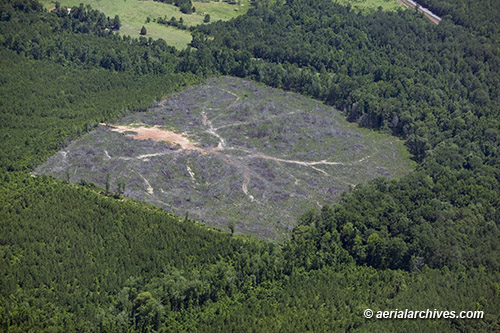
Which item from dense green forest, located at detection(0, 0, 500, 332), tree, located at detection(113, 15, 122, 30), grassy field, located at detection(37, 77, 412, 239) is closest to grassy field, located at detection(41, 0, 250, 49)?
tree, located at detection(113, 15, 122, 30)

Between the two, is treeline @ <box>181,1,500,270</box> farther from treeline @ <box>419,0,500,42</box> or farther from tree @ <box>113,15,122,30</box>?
tree @ <box>113,15,122,30</box>

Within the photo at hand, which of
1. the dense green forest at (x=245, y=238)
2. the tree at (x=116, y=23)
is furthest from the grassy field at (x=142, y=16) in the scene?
the dense green forest at (x=245, y=238)

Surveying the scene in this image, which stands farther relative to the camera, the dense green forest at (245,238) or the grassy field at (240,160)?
the grassy field at (240,160)

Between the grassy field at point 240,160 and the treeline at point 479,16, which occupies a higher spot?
the treeline at point 479,16

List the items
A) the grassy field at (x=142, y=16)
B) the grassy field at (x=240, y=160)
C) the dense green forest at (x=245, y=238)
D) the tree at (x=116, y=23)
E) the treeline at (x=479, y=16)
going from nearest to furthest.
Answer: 1. the dense green forest at (x=245, y=238)
2. the grassy field at (x=240, y=160)
3. the tree at (x=116, y=23)
4. the grassy field at (x=142, y=16)
5. the treeline at (x=479, y=16)

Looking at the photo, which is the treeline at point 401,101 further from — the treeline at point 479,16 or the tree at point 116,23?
the tree at point 116,23

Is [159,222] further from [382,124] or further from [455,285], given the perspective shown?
[382,124]
